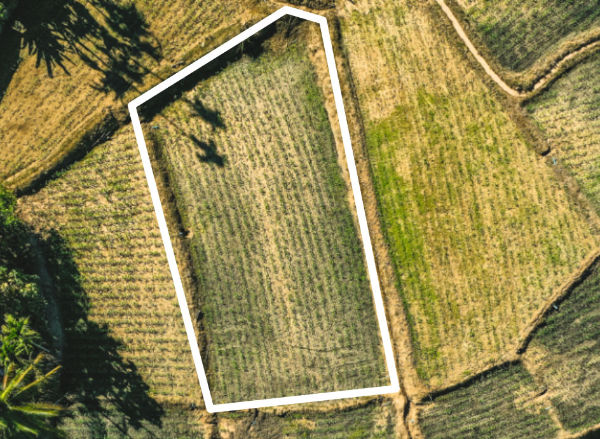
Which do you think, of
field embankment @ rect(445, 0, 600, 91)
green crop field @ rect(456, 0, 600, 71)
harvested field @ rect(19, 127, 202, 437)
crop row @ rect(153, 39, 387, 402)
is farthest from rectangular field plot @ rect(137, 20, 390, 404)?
green crop field @ rect(456, 0, 600, 71)

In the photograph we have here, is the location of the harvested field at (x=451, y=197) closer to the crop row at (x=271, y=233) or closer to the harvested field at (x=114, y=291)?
the crop row at (x=271, y=233)

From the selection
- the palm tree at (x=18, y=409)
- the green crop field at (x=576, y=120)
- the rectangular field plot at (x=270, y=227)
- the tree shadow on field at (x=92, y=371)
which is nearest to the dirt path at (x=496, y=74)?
the green crop field at (x=576, y=120)

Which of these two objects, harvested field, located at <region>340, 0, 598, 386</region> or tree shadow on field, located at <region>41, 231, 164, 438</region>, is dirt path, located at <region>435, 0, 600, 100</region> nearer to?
harvested field, located at <region>340, 0, 598, 386</region>

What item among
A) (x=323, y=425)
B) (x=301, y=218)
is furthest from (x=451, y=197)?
(x=323, y=425)

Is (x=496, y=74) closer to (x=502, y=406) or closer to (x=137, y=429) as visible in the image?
(x=502, y=406)

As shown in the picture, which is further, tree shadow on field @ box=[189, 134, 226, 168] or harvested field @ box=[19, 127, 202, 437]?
harvested field @ box=[19, 127, 202, 437]

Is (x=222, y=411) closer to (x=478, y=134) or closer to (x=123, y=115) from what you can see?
(x=123, y=115)
